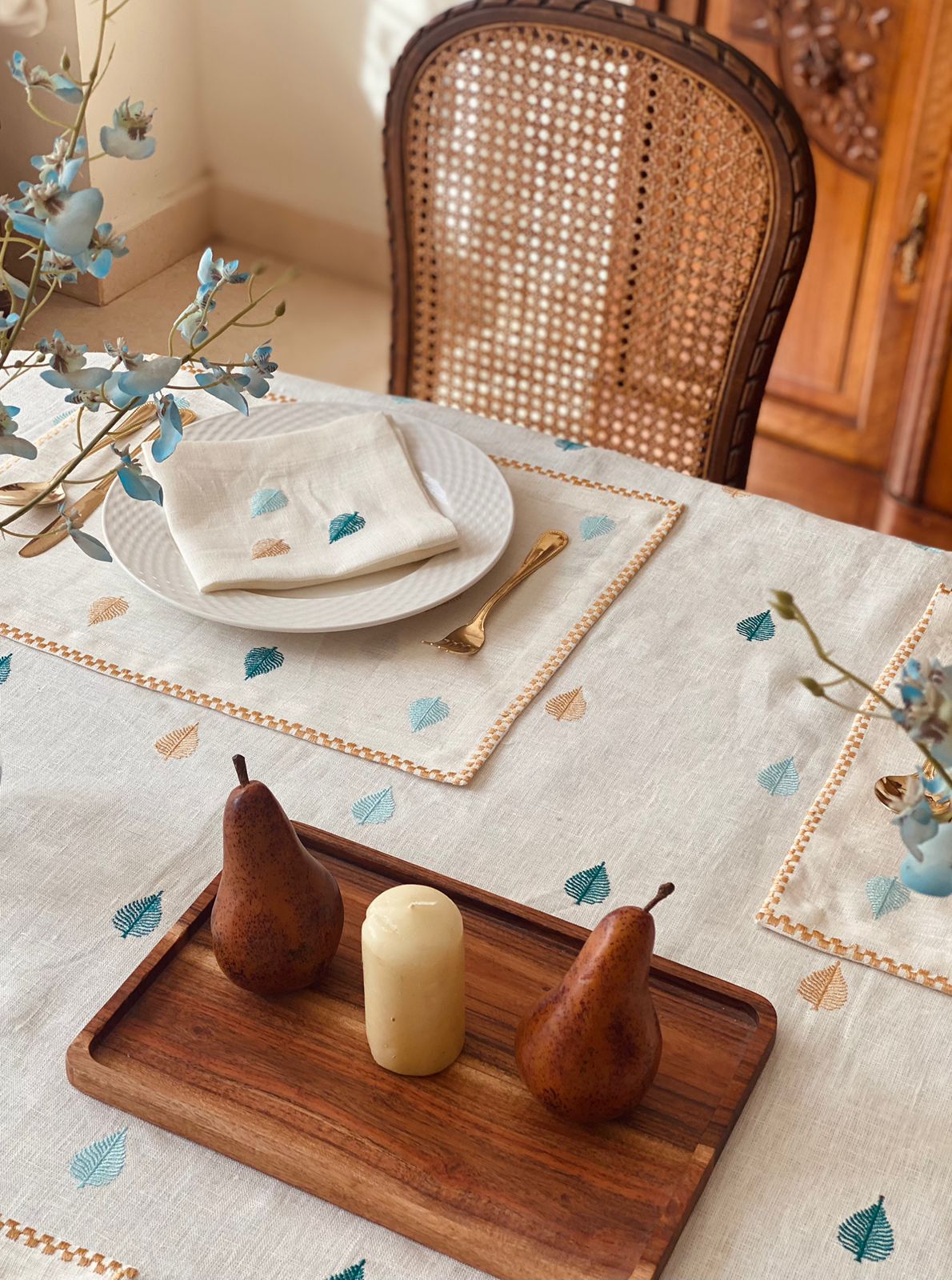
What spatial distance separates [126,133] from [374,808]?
14.7 inches

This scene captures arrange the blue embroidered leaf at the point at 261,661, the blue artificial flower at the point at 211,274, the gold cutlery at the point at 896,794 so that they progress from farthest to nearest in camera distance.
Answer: the blue embroidered leaf at the point at 261,661 < the gold cutlery at the point at 896,794 < the blue artificial flower at the point at 211,274

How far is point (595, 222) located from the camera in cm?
134

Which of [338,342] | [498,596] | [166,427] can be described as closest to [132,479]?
[166,427]

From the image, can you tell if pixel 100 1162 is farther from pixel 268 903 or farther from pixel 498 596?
pixel 498 596

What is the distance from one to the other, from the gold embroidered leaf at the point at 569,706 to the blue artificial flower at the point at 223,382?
0.94ft

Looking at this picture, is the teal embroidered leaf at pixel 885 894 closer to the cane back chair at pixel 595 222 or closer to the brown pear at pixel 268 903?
the brown pear at pixel 268 903

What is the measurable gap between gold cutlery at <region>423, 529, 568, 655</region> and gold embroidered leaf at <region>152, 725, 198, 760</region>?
0.53ft

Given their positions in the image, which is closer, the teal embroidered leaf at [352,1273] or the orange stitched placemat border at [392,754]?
the teal embroidered leaf at [352,1273]

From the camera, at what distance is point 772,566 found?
0.95 meters

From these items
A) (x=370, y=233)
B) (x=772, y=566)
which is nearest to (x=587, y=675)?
(x=772, y=566)

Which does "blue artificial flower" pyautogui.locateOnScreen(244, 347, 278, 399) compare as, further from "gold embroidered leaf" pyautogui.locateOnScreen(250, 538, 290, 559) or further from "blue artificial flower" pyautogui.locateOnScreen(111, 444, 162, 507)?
"gold embroidered leaf" pyautogui.locateOnScreen(250, 538, 290, 559)

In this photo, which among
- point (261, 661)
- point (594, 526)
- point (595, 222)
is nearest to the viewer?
point (261, 661)

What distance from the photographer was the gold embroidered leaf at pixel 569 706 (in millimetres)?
824

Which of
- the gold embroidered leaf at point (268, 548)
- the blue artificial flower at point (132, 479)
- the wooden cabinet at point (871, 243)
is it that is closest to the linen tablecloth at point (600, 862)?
the gold embroidered leaf at point (268, 548)
